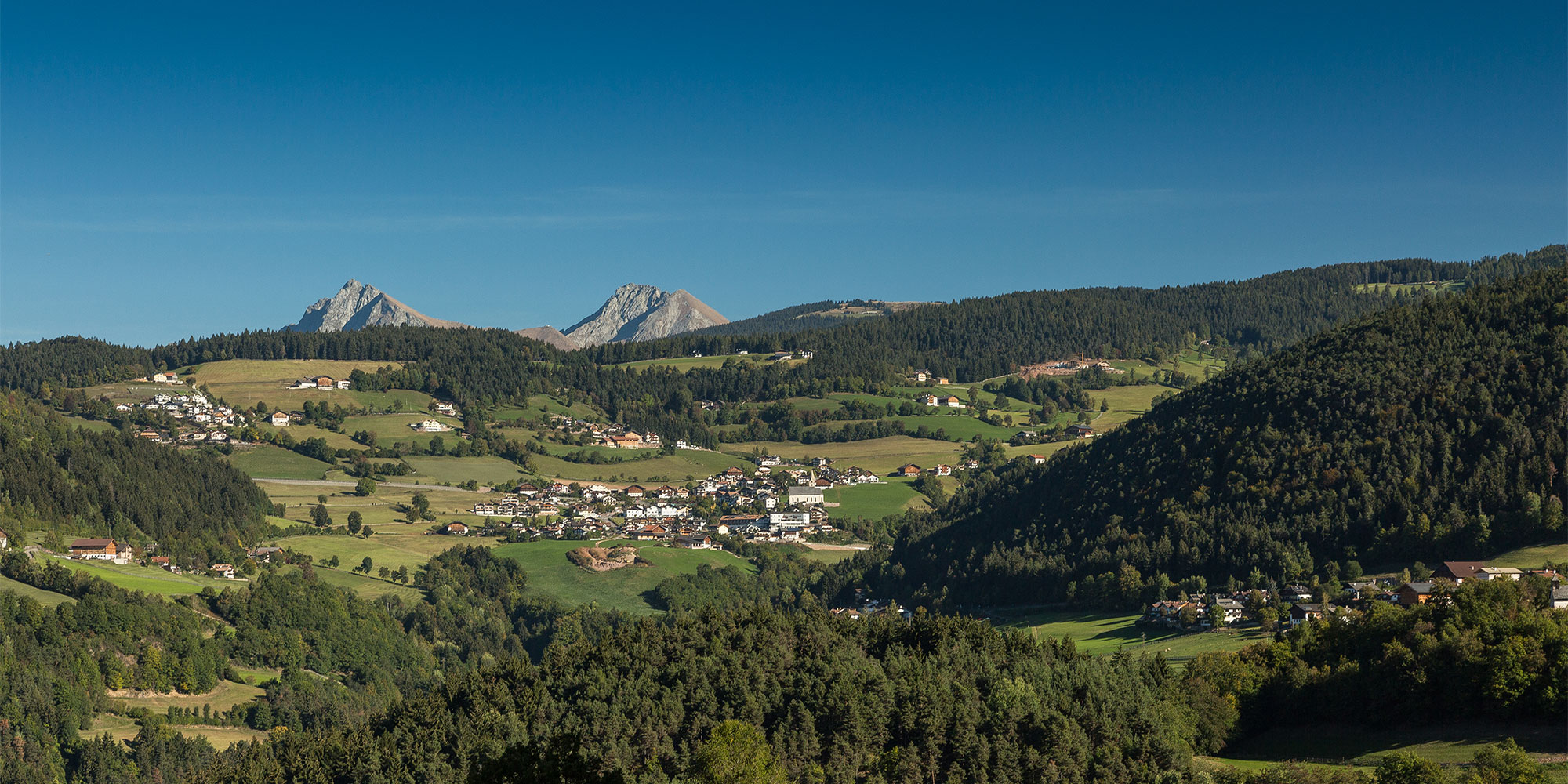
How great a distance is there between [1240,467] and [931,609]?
114 feet

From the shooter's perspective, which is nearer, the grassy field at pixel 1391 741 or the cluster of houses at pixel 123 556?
the grassy field at pixel 1391 741

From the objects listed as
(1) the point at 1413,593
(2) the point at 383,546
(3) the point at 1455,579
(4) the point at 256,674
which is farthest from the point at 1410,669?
(2) the point at 383,546

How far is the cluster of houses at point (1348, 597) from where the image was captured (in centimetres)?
9744

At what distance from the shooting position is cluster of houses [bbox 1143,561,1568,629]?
9744cm

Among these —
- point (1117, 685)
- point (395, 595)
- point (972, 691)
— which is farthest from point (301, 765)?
point (395, 595)

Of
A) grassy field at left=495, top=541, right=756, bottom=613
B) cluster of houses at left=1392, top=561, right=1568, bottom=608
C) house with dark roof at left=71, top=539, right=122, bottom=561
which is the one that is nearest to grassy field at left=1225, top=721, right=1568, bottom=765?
cluster of houses at left=1392, top=561, right=1568, bottom=608

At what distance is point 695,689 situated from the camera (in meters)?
84.4

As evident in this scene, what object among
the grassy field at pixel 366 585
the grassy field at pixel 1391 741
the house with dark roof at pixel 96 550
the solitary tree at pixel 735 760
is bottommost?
the grassy field at pixel 366 585

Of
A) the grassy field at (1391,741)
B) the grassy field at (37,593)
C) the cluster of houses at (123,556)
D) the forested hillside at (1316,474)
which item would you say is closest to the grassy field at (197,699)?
the grassy field at (37,593)

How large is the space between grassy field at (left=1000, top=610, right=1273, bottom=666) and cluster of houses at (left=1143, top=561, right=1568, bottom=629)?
255 centimetres

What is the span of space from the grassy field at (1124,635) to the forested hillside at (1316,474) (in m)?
4.97

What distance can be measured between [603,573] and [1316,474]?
3430 inches

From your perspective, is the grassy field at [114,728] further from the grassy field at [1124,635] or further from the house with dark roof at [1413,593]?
the house with dark roof at [1413,593]

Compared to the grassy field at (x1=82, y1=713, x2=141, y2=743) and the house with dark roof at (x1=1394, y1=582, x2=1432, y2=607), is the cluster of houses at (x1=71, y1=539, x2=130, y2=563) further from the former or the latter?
the house with dark roof at (x1=1394, y1=582, x2=1432, y2=607)
